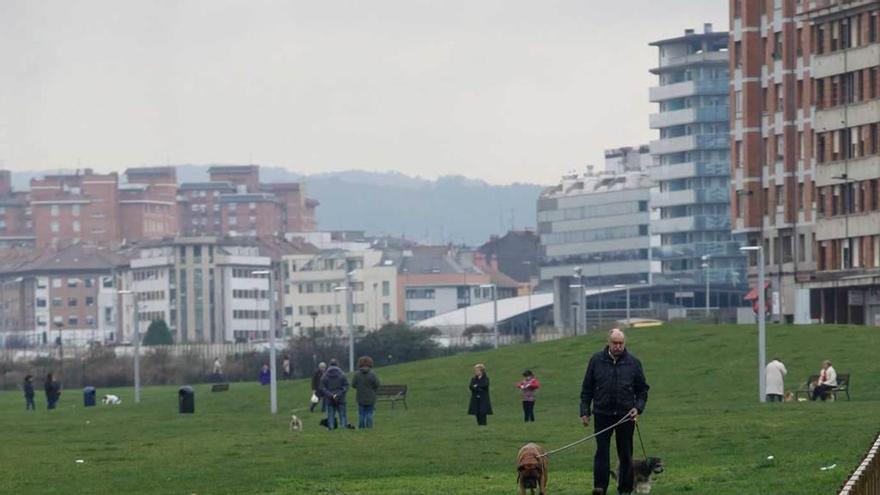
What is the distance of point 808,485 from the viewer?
28.9m

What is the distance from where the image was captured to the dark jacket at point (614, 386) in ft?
93.1

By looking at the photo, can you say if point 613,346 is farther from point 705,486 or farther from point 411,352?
point 411,352

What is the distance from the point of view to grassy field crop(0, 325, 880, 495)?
34938 mm

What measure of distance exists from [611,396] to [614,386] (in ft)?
0.41

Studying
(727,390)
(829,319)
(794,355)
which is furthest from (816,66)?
(727,390)

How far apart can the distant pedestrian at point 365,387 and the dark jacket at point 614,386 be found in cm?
2766

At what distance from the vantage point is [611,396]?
2842 centimetres

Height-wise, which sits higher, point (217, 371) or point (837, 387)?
point (837, 387)

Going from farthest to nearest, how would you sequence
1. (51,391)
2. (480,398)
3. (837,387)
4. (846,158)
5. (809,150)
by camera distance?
(809,150) < (846,158) < (51,391) < (837,387) < (480,398)

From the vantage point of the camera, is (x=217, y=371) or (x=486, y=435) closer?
(x=486, y=435)

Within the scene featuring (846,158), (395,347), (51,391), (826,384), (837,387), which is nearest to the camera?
(826,384)

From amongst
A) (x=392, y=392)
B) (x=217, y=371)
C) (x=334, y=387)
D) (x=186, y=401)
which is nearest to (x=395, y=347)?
(x=217, y=371)

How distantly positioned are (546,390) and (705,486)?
51050 mm

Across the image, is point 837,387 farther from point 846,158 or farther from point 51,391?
point 846,158
